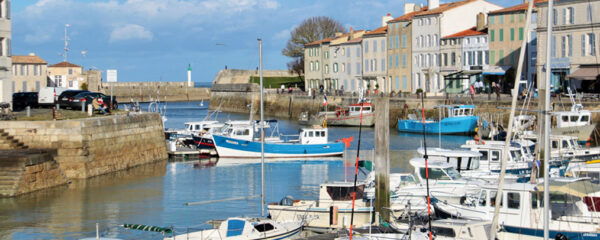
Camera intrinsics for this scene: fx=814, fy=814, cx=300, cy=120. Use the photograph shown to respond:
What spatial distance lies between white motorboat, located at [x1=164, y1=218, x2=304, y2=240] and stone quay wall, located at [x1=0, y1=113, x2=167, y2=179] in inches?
614

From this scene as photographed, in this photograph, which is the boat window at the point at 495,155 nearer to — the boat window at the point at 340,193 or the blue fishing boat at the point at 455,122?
the boat window at the point at 340,193

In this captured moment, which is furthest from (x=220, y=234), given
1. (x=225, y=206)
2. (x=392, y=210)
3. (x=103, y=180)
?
(x=103, y=180)

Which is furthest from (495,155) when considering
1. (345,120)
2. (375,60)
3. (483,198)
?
(375,60)

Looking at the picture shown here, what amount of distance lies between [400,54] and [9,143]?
4981 cm

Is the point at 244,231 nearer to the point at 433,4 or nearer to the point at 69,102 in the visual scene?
the point at 69,102

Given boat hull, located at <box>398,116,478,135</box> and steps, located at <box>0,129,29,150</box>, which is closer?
steps, located at <box>0,129,29,150</box>

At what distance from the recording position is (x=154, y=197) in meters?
32.3

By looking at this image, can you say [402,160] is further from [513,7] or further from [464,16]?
[464,16]

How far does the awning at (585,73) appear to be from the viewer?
52.7 metres

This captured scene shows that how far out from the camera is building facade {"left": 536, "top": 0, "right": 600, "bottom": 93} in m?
53.3

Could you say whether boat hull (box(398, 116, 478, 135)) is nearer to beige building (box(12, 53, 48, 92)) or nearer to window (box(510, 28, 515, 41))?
window (box(510, 28, 515, 41))

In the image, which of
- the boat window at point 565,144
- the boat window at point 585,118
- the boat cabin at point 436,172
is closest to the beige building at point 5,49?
the boat cabin at point 436,172

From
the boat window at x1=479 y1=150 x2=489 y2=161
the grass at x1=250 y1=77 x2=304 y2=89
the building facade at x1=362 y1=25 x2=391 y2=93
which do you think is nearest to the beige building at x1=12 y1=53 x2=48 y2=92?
the building facade at x1=362 y1=25 x2=391 y2=93

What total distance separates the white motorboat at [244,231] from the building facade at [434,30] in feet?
167
